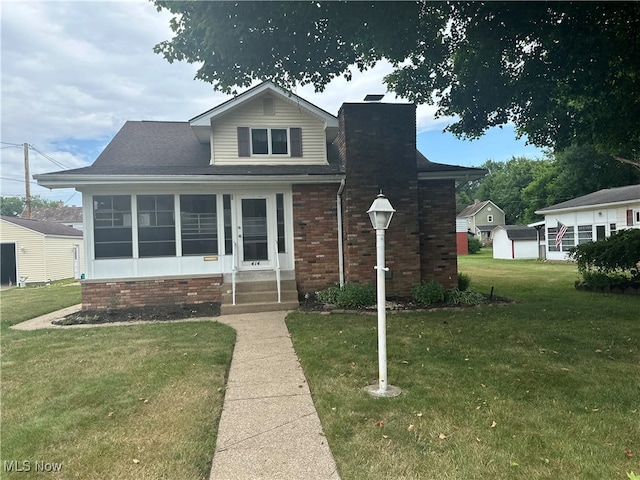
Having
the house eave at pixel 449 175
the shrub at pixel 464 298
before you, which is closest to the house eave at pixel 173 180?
the house eave at pixel 449 175

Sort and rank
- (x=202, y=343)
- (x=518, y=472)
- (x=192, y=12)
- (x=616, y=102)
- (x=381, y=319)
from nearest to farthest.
Answer: 1. (x=518, y=472)
2. (x=381, y=319)
3. (x=192, y=12)
4. (x=202, y=343)
5. (x=616, y=102)

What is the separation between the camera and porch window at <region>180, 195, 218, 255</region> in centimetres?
963

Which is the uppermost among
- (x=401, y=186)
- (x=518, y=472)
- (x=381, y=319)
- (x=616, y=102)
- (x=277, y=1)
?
(x=277, y=1)

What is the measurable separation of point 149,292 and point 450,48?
29.1 feet

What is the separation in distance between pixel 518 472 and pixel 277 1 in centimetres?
590

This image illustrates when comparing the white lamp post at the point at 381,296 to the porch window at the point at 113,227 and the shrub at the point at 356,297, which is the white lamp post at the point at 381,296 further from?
the porch window at the point at 113,227

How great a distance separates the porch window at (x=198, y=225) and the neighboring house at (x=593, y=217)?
1716 centimetres

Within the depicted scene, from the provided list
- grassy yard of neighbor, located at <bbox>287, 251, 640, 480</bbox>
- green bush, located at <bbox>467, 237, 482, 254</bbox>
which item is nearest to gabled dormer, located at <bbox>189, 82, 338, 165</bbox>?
grassy yard of neighbor, located at <bbox>287, 251, 640, 480</bbox>

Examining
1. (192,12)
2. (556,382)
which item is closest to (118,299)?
(192,12)

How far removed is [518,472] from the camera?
2.66m

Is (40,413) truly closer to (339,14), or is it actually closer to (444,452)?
(444,452)

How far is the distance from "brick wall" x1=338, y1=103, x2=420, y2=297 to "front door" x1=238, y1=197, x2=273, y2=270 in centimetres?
215

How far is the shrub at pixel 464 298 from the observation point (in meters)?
8.92

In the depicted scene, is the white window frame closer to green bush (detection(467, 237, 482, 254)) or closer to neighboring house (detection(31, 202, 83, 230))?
green bush (detection(467, 237, 482, 254))
